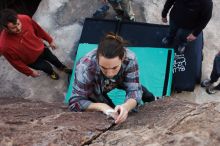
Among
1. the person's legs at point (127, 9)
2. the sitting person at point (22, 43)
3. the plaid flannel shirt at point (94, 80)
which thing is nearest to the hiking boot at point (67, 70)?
the sitting person at point (22, 43)

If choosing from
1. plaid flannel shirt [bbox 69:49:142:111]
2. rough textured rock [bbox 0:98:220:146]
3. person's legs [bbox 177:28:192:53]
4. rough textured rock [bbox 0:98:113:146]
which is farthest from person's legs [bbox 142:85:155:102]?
person's legs [bbox 177:28:192:53]

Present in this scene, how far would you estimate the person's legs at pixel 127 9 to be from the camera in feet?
19.4

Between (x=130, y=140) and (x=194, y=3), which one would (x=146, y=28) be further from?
(x=130, y=140)

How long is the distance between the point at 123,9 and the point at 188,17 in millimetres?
1569

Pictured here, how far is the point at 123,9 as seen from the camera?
6.12 m

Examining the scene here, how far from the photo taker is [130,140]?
2.73 metres

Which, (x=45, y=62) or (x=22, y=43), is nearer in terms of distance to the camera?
(x=22, y=43)

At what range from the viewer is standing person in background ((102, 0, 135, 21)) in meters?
5.91

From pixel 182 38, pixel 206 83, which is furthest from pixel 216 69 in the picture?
pixel 182 38

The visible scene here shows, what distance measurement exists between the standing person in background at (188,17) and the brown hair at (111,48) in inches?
79.3

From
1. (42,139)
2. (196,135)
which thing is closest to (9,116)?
(42,139)

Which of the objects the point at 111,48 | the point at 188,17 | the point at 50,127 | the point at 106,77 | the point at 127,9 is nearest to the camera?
the point at 111,48

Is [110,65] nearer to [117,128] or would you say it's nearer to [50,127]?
[117,128]

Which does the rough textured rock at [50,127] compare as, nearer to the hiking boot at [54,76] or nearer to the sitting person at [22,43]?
the sitting person at [22,43]
